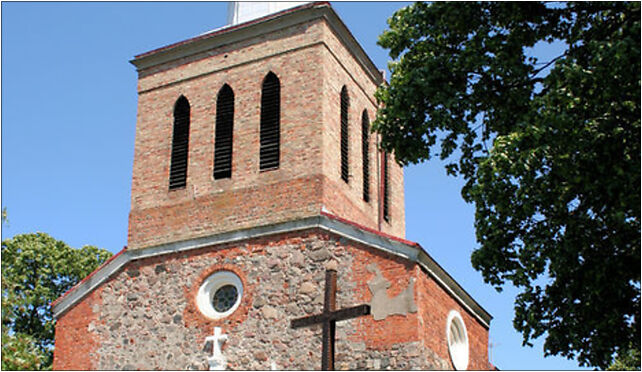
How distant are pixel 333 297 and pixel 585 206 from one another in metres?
4.94

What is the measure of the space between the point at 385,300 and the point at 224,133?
Result: 5.99 meters

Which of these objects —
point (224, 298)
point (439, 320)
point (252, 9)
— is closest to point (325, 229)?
point (224, 298)

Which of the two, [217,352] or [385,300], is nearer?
[385,300]

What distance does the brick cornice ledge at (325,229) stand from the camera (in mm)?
16297

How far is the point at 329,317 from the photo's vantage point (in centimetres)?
1525

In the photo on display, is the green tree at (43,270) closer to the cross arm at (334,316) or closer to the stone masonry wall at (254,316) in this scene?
the stone masonry wall at (254,316)

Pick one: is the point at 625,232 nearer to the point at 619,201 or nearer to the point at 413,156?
the point at 619,201

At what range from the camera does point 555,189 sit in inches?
480

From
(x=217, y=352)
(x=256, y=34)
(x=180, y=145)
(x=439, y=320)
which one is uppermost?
(x=256, y=34)

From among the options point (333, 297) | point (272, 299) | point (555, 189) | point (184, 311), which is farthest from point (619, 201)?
point (184, 311)

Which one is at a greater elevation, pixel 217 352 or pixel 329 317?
pixel 329 317

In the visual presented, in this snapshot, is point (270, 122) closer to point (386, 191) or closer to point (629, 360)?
point (386, 191)

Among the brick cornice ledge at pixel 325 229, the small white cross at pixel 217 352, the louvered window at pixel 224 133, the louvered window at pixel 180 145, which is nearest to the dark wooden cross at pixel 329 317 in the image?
the brick cornice ledge at pixel 325 229

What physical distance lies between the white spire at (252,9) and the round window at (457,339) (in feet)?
27.8
